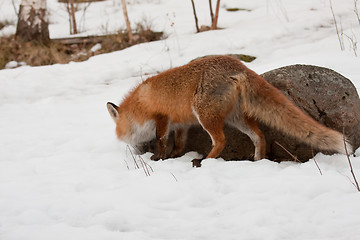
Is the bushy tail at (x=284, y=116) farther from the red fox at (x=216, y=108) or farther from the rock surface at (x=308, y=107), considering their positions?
the rock surface at (x=308, y=107)

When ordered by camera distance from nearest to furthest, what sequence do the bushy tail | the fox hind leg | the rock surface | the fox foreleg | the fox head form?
the bushy tail, the fox hind leg, the rock surface, the fox foreleg, the fox head

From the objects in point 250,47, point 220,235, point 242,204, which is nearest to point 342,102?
Result: point 242,204

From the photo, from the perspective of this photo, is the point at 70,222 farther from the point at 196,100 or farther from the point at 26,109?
the point at 26,109

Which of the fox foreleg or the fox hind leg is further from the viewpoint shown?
the fox foreleg

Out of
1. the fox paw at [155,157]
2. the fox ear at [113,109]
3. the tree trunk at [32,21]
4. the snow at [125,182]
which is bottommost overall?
the fox paw at [155,157]

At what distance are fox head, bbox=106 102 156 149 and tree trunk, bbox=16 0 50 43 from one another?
6.84 m

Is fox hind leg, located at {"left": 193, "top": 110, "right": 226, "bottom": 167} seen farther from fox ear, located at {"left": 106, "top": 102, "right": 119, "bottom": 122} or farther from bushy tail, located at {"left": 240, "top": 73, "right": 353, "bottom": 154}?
fox ear, located at {"left": 106, "top": 102, "right": 119, "bottom": 122}

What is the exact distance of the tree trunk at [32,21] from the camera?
10398 millimetres

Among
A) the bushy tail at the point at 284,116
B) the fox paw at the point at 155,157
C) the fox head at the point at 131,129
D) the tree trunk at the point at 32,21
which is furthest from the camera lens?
the tree trunk at the point at 32,21

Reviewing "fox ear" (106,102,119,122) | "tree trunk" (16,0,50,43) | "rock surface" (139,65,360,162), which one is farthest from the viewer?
"tree trunk" (16,0,50,43)

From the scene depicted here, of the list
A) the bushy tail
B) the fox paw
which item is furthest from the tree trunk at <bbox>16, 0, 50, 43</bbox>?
the bushy tail

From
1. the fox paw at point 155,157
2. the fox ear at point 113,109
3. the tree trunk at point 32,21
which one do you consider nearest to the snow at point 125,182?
the fox paw at point 155,157

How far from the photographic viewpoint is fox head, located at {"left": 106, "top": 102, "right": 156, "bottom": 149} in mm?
4707

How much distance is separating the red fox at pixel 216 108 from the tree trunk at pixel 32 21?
716 centimetres
